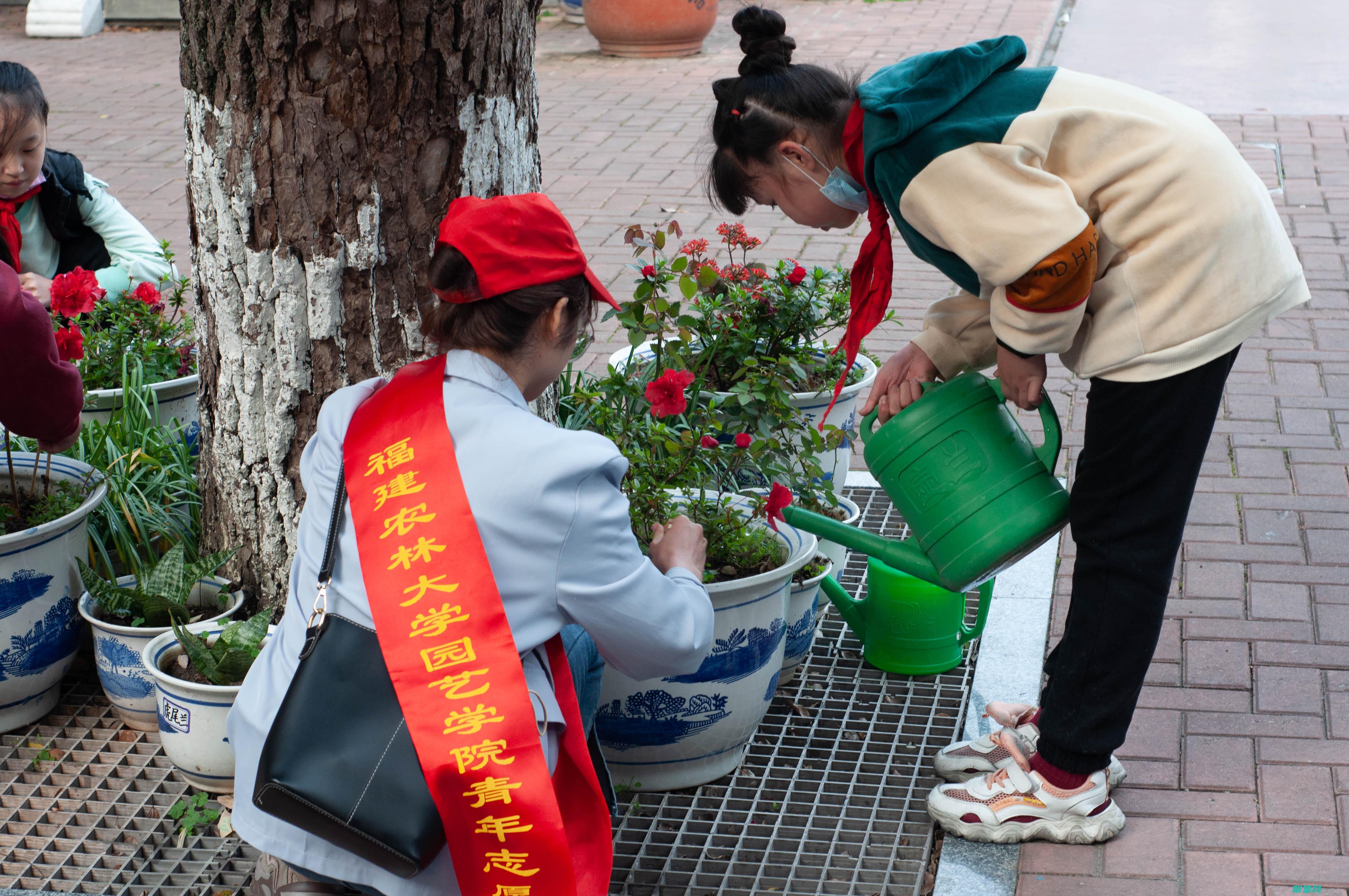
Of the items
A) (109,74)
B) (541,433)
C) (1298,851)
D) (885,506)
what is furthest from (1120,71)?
(541,433)

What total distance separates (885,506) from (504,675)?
2122mm

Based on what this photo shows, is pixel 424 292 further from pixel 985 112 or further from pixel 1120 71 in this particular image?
pixel 1120 71

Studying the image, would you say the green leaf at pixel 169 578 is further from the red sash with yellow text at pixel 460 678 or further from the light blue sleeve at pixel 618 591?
the light blue sleeve at pixel 618 591

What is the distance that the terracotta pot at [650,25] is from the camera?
32.3 ft

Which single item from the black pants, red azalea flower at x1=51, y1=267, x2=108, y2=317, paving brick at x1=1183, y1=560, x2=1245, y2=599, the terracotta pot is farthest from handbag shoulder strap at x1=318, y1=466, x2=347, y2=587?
the terracotta pot

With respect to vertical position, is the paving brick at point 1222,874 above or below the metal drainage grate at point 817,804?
above

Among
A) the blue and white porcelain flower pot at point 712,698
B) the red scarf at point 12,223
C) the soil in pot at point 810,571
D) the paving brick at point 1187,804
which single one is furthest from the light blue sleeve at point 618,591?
the red scarf at point 12,223

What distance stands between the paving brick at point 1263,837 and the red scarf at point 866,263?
103 centimetres

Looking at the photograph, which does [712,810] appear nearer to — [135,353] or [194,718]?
[194,718]

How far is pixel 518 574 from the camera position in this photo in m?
1.77

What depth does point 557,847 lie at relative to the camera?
1764 millimetres

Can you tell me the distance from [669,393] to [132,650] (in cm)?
120

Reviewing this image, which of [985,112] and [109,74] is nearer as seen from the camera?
[985,112]

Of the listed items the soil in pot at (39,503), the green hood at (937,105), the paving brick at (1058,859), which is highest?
the green hood at (937,105)
